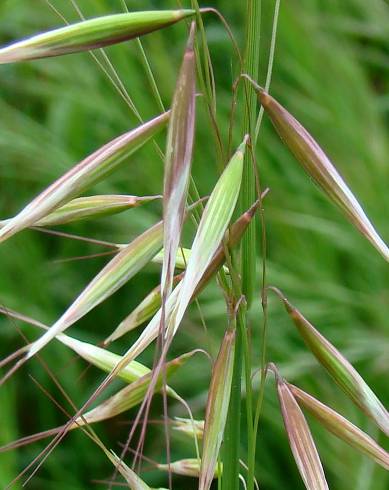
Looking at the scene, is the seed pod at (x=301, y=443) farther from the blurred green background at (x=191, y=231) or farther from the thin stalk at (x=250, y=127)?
the blurred green background at (x=191, y=231)

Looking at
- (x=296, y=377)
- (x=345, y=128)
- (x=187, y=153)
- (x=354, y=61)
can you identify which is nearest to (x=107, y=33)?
(x=187, y=153)

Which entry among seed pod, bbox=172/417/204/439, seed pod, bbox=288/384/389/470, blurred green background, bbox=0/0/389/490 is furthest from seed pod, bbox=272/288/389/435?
blurred green background, bbox=0/0/389/490

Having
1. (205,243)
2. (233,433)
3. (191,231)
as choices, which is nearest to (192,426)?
(233,433)

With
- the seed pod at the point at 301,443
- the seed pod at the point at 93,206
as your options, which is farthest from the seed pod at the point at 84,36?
the seed pod at the point at 301,443

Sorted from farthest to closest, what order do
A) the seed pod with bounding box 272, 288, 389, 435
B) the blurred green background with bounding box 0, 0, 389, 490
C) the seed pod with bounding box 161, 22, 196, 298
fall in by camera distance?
the blurred green background with bounding box 0, 0, 389, 490 → the seed pod with bounding box 272, 288, 389, 435 → the seed pod with bounding box 161, 22, 196, 298

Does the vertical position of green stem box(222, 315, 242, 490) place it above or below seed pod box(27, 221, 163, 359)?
below

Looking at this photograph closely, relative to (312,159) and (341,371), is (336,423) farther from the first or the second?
(312,159)

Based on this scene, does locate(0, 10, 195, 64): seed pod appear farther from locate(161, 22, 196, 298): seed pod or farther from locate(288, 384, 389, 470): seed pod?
locate(288, 384, 389, 470): seed pod
